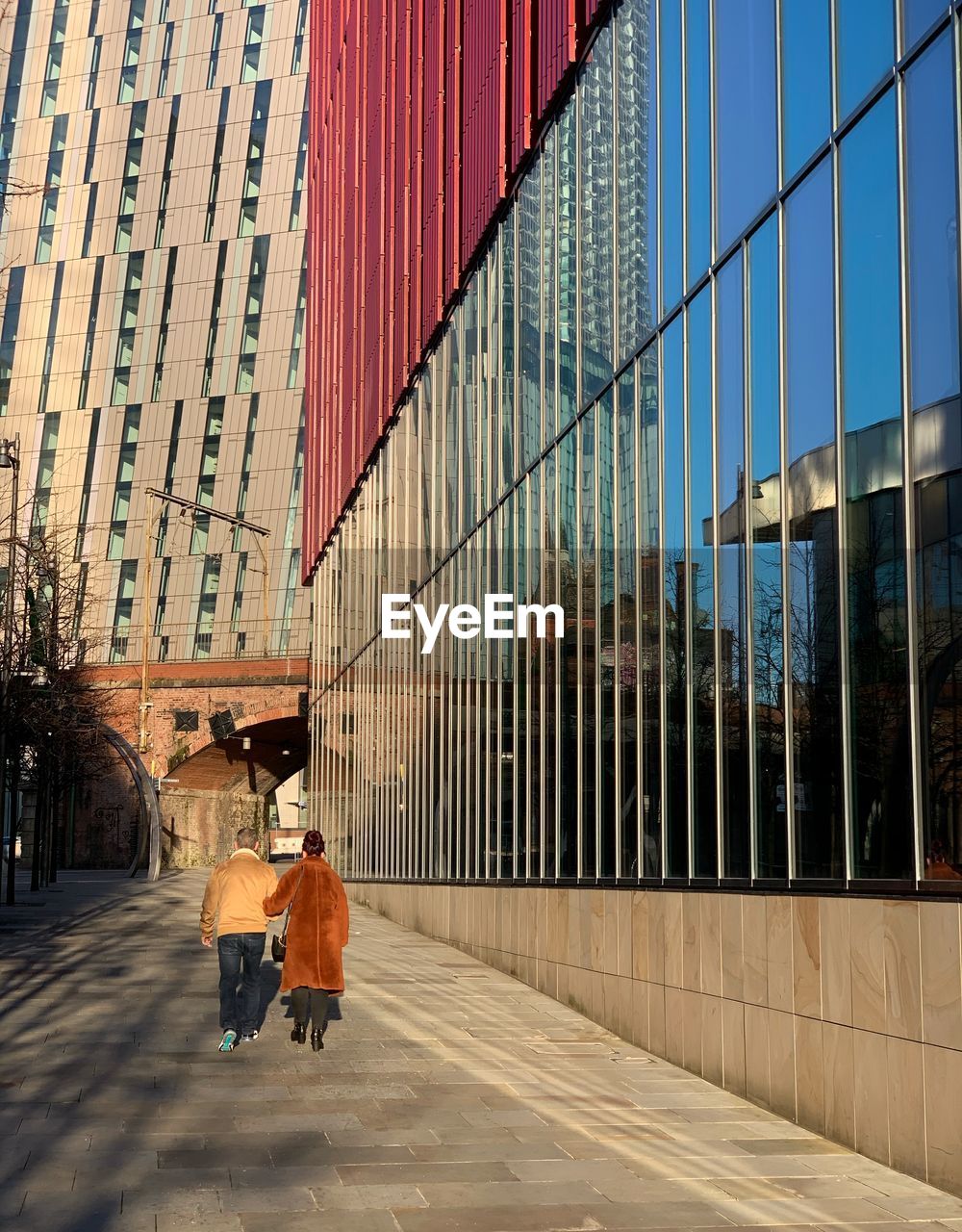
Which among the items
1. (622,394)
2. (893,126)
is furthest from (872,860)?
(622,394)

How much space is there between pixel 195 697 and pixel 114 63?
3687 centimetres

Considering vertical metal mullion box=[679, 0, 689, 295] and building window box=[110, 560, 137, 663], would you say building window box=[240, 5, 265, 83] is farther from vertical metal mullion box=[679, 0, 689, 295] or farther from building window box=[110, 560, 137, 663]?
vertical metal mullion box=[679, 0, 689, 295]

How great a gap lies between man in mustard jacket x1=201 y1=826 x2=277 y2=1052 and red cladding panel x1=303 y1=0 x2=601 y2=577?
858 cm

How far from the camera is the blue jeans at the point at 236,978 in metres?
11.5

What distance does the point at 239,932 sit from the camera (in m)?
11.6

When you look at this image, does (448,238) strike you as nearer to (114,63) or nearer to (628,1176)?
(628,1176)

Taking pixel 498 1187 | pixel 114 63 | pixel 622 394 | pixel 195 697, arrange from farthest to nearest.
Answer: pixel 114 63 → pixel 195 697 → pixel 622 394 → pixel 498 1187

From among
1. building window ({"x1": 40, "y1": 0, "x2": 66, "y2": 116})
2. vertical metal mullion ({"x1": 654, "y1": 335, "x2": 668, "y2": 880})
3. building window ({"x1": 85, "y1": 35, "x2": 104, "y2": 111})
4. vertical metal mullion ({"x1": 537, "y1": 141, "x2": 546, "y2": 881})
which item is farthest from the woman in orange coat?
building window ({"x1": 40, "y1": 0, "x2": 66, "y2": 116})

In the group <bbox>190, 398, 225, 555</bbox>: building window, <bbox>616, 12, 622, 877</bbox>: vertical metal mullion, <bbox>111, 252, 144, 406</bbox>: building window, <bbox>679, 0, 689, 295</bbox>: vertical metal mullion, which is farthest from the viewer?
<bbox>111, 252, 144, 406</bbox>: building window

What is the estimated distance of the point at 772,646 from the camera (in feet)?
33.0

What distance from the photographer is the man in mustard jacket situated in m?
11.5

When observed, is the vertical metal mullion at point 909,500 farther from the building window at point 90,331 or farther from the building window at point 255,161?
the building window at point 90,331

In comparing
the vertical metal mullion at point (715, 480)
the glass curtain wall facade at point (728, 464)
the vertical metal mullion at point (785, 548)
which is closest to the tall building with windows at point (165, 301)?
the glass curtain wall facade at point (728, 464)

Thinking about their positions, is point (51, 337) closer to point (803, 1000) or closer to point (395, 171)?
point (395, 171)
